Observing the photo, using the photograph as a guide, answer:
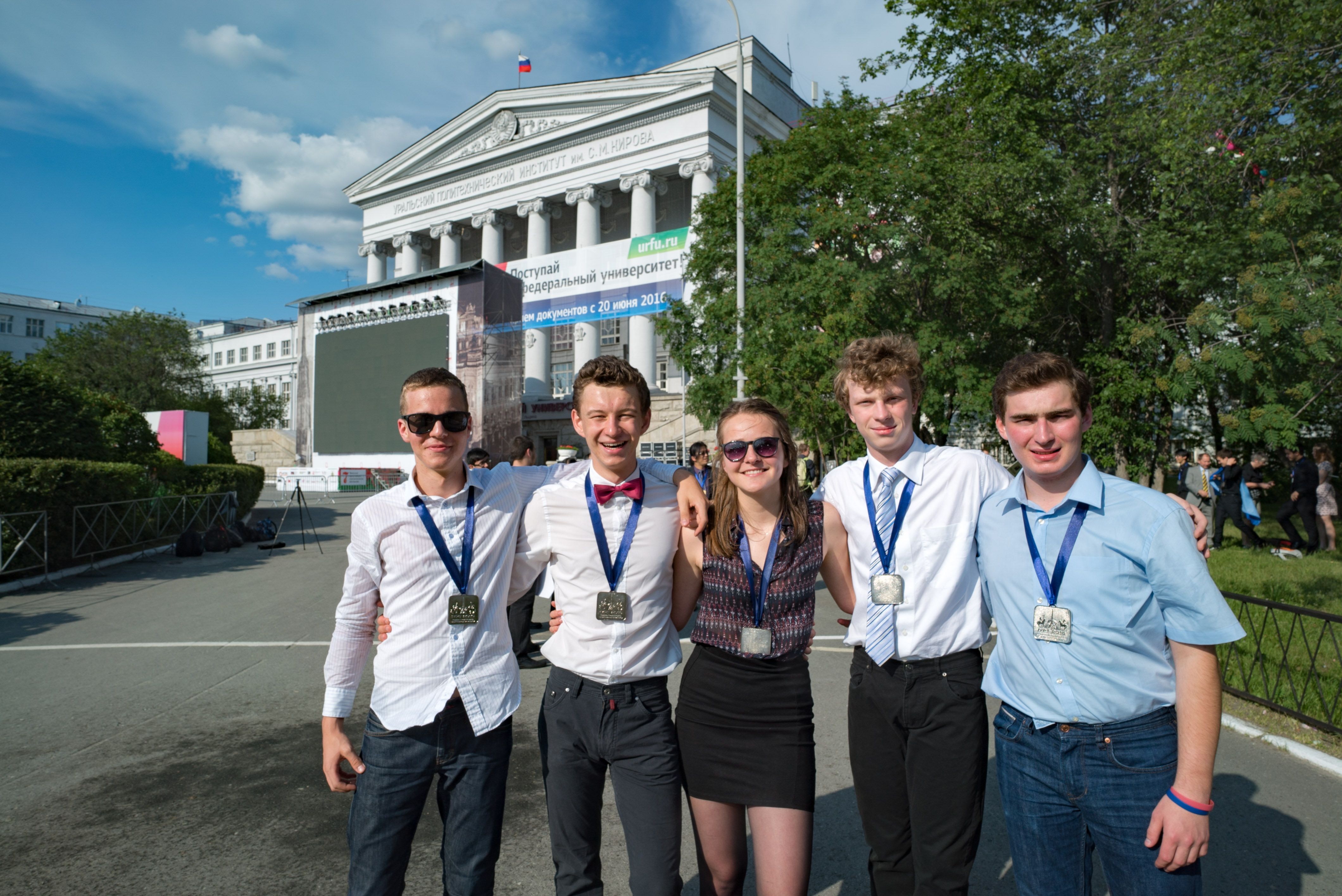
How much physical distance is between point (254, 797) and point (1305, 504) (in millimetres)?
15952

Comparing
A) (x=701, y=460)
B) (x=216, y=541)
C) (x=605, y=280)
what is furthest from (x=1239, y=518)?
(x=605, y=280)

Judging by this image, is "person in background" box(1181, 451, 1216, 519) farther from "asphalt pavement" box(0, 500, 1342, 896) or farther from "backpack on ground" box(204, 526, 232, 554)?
"backpack on ground" box(204, 526, 232, 554)

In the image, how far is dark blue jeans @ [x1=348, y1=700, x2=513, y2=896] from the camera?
248cm

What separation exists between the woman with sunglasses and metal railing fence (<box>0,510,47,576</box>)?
13.5 m

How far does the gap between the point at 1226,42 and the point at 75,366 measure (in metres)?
60.9

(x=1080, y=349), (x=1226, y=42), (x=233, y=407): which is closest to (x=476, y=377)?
(x=1080, y=349)

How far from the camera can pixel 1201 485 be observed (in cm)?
1476

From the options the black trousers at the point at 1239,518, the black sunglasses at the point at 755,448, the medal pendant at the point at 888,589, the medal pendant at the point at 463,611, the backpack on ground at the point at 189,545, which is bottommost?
the backpack on ground at the point at 189,545

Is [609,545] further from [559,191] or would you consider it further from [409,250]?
[409,250]

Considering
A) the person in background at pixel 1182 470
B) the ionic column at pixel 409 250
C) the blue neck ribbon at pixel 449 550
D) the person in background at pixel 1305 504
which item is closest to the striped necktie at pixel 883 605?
the blue neck ribbon at pixel 449 550

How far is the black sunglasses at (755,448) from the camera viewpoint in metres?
2.71

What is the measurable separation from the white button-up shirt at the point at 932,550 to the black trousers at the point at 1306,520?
13.9 meters

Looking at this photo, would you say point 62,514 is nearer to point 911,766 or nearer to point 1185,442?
point 911,766

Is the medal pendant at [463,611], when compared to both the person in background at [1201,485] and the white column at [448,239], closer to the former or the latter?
the person in background at [1201,485]
